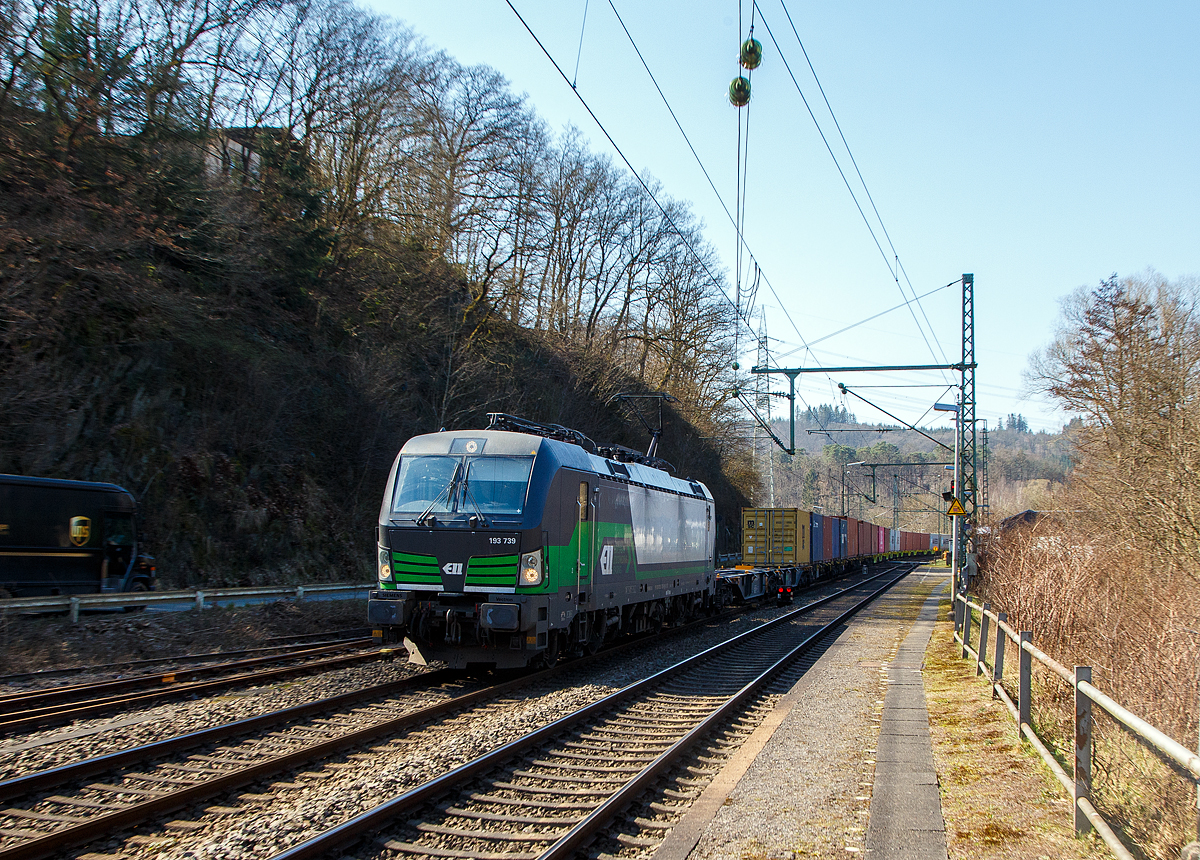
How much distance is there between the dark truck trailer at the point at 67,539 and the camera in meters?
15.6

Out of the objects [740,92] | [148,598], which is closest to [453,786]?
[740,92]

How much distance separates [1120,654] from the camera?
9391mm

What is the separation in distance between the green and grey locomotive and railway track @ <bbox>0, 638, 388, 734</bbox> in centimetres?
162

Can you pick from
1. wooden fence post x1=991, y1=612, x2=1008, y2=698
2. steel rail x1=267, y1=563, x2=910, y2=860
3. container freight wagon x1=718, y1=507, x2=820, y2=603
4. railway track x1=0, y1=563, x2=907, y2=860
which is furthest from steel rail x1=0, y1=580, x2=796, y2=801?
container freight wagon x1=718, y1=507, x2=820, y2=603

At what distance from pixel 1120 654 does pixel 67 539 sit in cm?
1748

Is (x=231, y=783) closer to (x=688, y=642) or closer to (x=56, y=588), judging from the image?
(x=688, y=642)

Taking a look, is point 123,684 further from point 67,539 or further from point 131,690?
point 67,539

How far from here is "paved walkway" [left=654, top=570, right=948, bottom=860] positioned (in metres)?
5.44

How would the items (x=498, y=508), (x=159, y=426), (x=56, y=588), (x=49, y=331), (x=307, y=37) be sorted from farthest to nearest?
(x=307, y=37)
(x=159, y=426)
(x=49, y=331)
(x=56, y=588)
(x=498, y=508)

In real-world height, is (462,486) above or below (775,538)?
above

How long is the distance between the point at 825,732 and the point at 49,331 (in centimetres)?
1827

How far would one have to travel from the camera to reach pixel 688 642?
16578 millimetres

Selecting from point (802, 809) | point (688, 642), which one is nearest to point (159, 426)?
point (688, 642)

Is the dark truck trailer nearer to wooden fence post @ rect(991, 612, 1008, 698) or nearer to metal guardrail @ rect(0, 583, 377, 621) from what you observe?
metal guardrail @ rect(0, 583, 377, 621)
